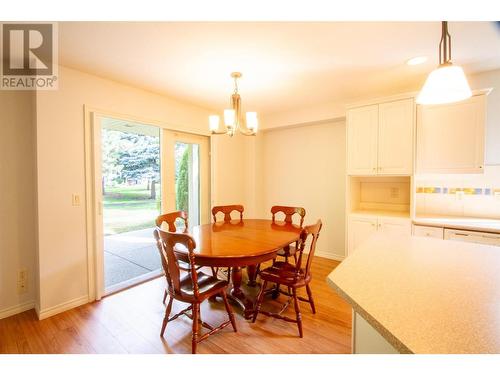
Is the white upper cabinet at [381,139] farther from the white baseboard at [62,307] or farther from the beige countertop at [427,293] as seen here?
the white baseboard at [62,307]

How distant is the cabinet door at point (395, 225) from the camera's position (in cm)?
266

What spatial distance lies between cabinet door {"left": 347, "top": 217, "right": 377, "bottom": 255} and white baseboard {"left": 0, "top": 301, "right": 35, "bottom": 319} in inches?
138

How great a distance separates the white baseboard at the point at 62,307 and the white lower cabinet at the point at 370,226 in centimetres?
305

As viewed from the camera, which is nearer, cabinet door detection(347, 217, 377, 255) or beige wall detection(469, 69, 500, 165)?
beige wall detection(469, 69, 500, 165)

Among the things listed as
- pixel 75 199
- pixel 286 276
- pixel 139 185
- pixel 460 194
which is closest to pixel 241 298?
pixel 286 276

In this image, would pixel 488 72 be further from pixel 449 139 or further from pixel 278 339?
pixel 278 339

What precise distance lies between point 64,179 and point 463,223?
3912 millimetres

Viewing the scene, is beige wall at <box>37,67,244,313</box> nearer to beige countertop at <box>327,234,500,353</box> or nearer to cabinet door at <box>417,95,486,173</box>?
beige countertop at <box>327,234,500,353</box>

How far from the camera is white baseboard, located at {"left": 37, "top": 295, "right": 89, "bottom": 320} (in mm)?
2139

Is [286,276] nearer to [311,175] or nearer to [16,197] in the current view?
[311,175]

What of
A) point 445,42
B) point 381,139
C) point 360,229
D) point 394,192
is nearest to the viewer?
point 445,42

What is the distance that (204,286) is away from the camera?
1866 mm

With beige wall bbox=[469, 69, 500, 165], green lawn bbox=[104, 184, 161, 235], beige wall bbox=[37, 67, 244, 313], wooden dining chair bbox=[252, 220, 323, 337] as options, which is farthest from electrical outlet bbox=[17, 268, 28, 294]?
beige wall bbox=[469, 69, 500, 165]
